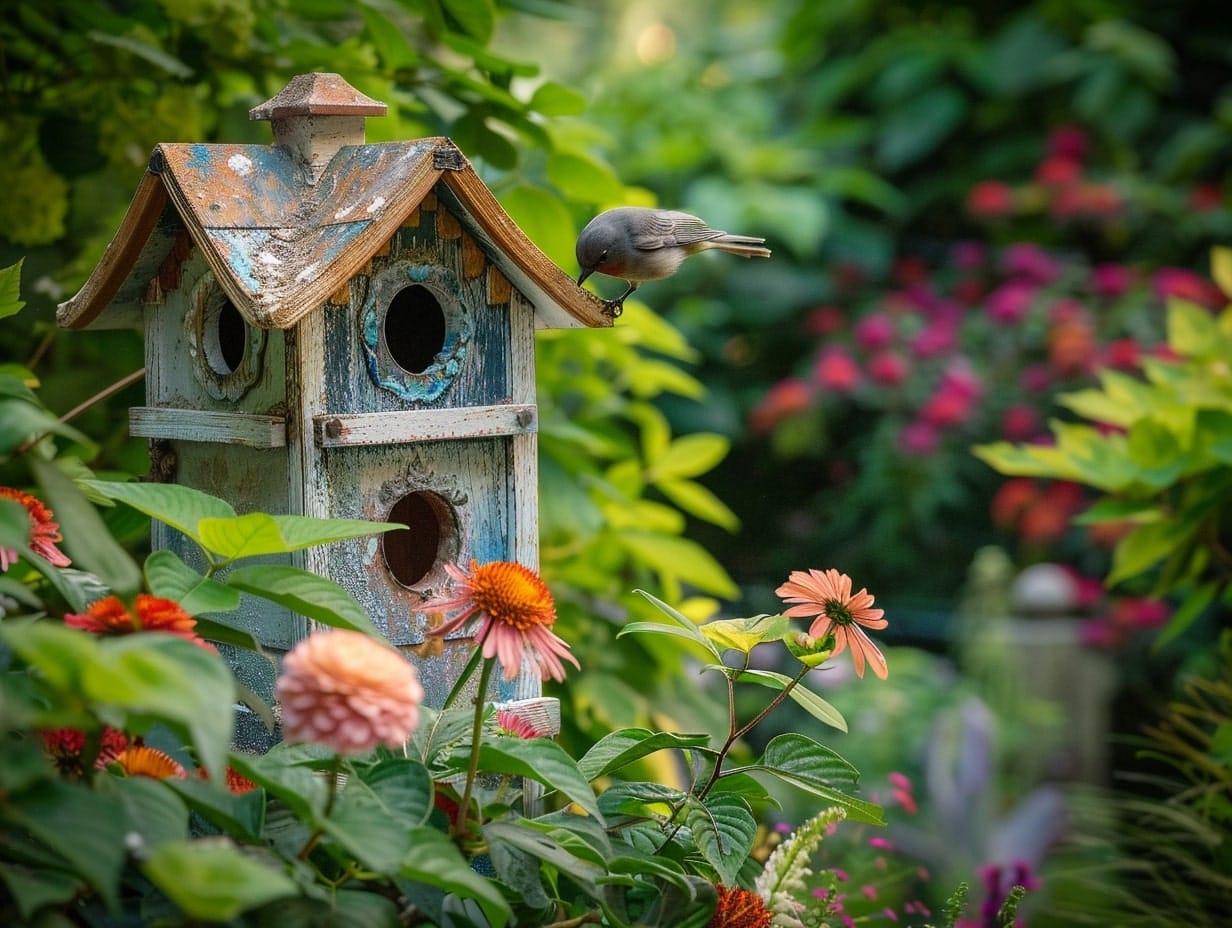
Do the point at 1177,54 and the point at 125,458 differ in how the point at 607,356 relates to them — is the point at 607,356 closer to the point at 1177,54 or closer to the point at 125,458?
the point at 125,458

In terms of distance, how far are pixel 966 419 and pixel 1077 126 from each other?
1.18 m

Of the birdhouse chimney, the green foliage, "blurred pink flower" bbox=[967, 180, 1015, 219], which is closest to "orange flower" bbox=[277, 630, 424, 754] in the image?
the birdhouse chimney

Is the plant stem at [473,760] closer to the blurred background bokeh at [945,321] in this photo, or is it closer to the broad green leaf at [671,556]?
the broad green leaf at [671,556]

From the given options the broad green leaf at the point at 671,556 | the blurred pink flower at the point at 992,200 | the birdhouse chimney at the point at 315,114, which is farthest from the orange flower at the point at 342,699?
the blurred pink flower at the point at 992,200

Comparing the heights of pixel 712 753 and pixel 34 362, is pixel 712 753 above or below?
below

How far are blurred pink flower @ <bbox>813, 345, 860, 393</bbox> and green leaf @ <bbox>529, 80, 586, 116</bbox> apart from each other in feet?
8.07

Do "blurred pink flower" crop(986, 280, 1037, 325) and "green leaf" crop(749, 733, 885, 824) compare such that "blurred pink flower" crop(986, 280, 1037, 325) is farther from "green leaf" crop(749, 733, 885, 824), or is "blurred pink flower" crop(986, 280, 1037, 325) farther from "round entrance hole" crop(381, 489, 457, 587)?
"green leaf" crop(749, 733, 885, 824)

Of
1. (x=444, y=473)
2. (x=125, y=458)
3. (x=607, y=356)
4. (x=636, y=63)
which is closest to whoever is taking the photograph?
(x=444, y=473)

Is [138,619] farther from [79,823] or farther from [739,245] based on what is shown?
[739,245]

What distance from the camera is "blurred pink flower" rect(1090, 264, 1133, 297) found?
3.62m

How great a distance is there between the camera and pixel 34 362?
53.7 inches

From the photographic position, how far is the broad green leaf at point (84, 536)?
26.3 inches

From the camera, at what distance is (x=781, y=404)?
148 inches

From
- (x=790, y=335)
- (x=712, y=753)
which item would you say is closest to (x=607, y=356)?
(x=712, y=753)
